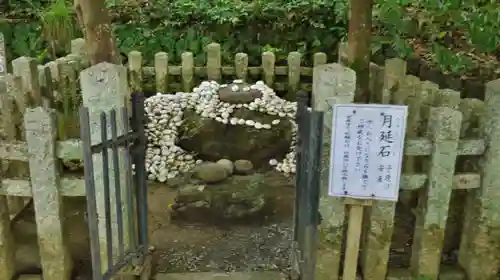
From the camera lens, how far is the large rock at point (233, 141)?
5.64 metres

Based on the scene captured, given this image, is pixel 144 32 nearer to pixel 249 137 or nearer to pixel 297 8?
pixel 297 8

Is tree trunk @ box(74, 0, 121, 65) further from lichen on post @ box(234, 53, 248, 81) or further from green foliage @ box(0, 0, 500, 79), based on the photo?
green foliage @ box(0, 0, 500, 79)

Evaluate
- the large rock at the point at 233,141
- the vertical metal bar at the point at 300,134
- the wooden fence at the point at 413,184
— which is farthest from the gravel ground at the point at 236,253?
the large rock at the point at 233,141

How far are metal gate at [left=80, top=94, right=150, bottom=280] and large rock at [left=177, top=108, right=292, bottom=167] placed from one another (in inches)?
93.8

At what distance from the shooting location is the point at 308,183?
286cm

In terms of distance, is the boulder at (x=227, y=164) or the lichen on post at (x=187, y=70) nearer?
the boulder at (x=227, y=164)

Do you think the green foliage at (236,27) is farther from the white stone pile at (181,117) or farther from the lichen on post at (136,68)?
the white stone pile at (181,117)

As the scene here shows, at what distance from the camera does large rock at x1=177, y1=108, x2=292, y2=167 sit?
18.5ft

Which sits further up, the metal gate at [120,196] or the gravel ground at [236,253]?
the metal gate at [120,196]

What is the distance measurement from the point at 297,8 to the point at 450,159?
5199 mm

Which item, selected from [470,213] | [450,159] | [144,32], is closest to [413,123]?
[450,159]

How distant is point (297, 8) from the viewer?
305 inches

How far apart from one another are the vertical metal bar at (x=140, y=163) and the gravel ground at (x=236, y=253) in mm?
474

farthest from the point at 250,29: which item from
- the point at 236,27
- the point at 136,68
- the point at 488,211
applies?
the point at 488,211
